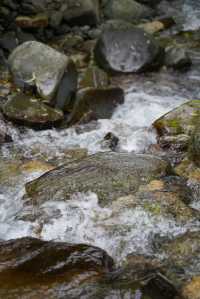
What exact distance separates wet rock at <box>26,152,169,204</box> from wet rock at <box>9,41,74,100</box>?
6.89ft

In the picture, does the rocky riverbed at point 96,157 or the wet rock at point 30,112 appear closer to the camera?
the rocky riverbed at point 96,157

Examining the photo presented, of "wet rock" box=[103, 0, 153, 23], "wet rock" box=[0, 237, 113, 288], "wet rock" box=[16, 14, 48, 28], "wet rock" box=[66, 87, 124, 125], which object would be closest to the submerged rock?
"wet rock" box=[0, 237, 113, 288]

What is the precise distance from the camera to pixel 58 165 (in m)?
6.09

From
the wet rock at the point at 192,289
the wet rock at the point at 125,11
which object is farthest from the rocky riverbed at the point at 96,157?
the wet rock at the point at 125,11

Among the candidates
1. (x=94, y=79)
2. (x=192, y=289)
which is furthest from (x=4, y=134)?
(x=192, y=289)

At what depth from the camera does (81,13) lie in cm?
1043

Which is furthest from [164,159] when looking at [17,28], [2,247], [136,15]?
[136,15]

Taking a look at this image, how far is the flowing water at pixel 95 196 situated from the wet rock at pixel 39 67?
0.91 meters

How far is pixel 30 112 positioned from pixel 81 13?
14.1ft

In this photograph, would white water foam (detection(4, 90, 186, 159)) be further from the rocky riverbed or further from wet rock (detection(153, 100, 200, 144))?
wet rock (detection(153, 100, 200, 144))

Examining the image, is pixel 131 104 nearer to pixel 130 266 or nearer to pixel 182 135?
pixel 182 135

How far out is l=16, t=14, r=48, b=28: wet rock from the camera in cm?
948

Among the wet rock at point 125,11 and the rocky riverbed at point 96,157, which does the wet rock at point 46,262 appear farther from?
the wet rock at point 125,11

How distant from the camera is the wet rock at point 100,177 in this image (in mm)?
5148
